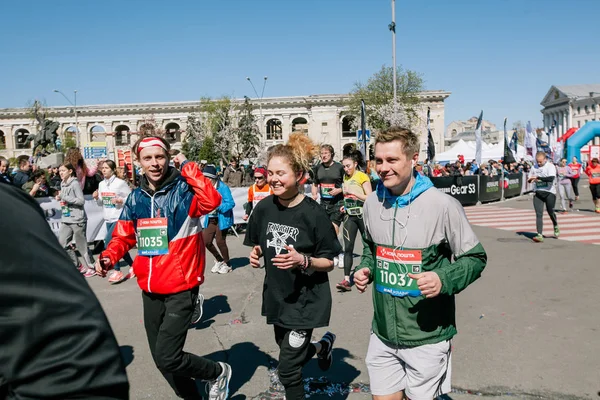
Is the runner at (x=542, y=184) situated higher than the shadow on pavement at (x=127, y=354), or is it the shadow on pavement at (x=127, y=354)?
the runner at (x=542, y=184)

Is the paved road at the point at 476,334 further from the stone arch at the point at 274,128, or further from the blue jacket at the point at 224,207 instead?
the stone arch at the point at 274,128

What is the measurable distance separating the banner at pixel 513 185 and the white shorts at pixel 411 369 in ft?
72.7

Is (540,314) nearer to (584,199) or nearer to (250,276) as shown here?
(250,276)

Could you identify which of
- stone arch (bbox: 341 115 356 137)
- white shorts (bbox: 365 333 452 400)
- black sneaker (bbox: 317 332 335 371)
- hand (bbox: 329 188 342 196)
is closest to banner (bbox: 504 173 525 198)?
hand (bbox: 329 188 342 196)

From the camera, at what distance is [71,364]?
98cm

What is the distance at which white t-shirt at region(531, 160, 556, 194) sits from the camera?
10.9m

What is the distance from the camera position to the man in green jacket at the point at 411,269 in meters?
2.90

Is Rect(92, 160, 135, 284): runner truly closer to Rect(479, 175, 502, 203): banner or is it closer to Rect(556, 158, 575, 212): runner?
Rect(556, 158, 575, 212): runner

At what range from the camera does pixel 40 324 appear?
0.97 meters

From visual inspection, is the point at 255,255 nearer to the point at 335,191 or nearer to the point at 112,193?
the point at 335,191

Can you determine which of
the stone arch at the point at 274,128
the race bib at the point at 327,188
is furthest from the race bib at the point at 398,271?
the stone arch at the point at 274,128

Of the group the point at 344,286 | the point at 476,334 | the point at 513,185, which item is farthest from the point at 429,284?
the point at 513,185

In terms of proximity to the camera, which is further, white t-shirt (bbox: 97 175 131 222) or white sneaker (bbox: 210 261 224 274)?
white sneaker (bbox: 210 261 224 274)

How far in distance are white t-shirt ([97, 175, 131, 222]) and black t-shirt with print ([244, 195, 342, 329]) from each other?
5926 mm
